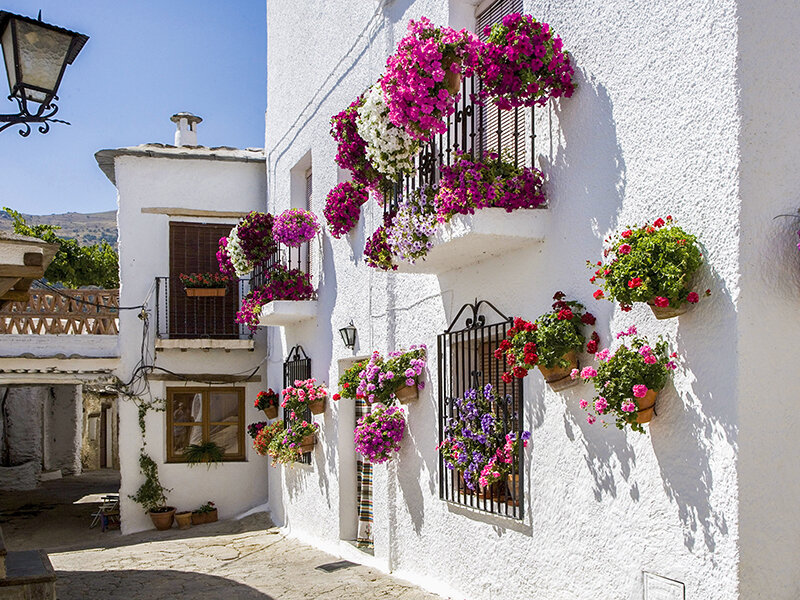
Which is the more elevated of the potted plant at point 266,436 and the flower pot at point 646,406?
the flower pot at point 646,406

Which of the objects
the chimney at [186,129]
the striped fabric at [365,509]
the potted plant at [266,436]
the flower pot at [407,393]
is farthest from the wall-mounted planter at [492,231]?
the chimney at [186,129]

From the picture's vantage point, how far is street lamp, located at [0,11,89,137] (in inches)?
166

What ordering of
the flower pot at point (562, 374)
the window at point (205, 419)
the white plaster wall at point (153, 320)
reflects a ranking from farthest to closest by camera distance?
the window at point (205, 419) → the white plaster wall at point (153, 320) → the flower pot at point (562, 374)

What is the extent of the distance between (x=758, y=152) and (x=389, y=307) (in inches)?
181

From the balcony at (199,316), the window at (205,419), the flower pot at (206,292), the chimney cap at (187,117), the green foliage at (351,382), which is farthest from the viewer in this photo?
the chimney cap at (187,117)

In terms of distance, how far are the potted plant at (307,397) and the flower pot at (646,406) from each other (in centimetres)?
598

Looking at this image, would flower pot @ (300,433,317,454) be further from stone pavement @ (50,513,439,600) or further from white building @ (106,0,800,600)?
white building @ (106,0,800,600)

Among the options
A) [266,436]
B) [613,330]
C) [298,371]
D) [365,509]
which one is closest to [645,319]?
[613,330]

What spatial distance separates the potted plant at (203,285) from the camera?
1331 centimetres

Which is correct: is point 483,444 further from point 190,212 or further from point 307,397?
point 190,212

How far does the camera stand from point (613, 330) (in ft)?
16.0

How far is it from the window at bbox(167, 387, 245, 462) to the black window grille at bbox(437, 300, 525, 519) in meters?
7.80

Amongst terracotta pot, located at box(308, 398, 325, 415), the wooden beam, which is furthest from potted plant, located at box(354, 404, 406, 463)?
the wooden beam

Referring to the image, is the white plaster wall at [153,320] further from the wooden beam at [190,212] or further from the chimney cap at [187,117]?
the chimney cap at [187,117]
